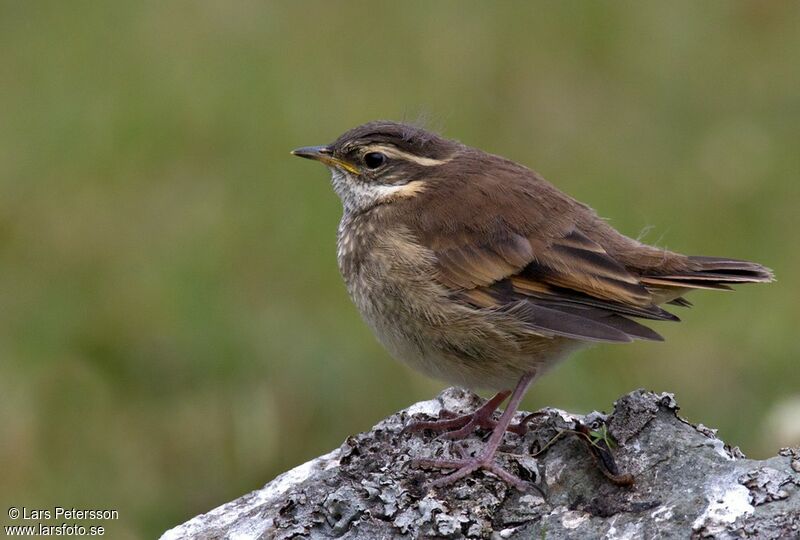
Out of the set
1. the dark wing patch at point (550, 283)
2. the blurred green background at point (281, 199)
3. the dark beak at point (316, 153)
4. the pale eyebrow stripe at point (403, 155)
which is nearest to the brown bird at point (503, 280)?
the dark wing patch at point (550, 283)

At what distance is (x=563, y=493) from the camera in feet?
18.4

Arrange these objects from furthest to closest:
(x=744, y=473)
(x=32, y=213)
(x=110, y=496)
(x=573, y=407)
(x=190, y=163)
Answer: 1. (x=190, y=163)
2. (x=32, y=213)
3. (x=573, y=407)
4. (x=110, y=496)
5. (x=744, y=473)

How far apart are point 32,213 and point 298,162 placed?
242 cm

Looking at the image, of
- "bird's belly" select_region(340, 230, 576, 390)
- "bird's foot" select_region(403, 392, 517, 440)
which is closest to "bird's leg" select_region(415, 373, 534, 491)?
"bird's foot" select_region(403, 392, 517, 440)

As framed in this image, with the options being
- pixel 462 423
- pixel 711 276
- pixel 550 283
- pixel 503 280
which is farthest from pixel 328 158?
pixel 711 276

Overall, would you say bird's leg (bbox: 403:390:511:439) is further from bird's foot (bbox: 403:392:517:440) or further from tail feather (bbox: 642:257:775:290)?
tail feather (bbox: 642:257:775:290)

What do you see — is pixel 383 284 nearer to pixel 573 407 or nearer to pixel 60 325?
pixel 573 407

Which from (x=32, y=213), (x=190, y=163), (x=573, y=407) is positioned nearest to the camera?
(x=573, y=407)

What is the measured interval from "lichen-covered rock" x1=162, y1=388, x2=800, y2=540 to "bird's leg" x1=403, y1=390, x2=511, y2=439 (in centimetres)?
17

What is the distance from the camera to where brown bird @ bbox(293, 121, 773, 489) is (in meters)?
6.34

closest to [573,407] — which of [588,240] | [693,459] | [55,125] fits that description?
[588,240]

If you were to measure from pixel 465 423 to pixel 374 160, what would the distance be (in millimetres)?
1612

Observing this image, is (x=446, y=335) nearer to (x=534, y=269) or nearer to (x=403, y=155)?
(x=534, y=269)

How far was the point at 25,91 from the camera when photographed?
13.1m
